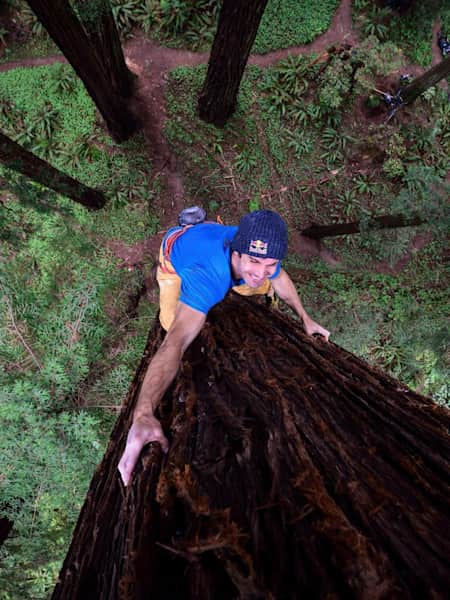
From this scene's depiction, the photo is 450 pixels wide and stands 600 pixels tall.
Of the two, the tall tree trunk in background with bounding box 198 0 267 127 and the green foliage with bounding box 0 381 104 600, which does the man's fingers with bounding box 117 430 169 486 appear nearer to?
the green foliage with bounding box 0 381 104 600

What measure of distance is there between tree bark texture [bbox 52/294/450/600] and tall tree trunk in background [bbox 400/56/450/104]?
24.6 feet

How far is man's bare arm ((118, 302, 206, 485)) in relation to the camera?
1980 mm

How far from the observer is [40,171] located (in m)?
5.23

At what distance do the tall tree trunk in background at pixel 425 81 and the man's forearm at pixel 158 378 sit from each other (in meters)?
7.84

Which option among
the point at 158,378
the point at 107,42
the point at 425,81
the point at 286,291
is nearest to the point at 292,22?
the point at 425,81

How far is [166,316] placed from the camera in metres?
3.98

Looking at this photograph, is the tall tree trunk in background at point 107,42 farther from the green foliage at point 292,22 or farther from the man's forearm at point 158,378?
the man's forearm at point 158,378

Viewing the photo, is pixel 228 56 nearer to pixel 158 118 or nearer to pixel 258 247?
pixel 158 118

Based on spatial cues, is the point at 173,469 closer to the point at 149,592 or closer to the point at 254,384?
the point at 149,592

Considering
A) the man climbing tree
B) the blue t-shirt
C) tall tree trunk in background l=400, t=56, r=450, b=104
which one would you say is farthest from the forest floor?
the blue t-shirt

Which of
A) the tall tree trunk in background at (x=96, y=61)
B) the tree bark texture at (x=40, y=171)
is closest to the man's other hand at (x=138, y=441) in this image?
the tree bark texture at (x=40, y=171)

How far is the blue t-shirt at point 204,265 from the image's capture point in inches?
118

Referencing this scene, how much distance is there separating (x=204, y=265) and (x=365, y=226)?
434cm

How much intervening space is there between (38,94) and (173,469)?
9007 mm
